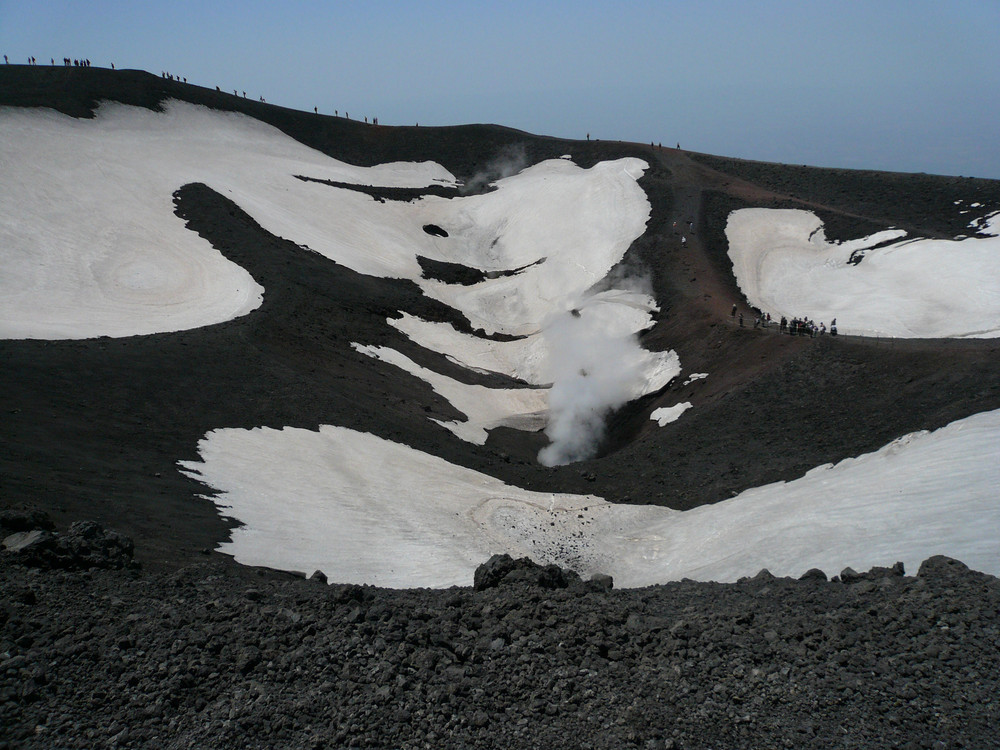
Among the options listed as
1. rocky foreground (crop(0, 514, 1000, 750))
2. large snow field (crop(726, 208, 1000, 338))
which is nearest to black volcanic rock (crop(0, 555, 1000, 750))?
rocky foreground (crop(0, 514, 1000, 750))

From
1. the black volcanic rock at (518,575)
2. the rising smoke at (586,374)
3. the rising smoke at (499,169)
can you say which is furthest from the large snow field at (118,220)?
the black volcanic rock at (518,575)

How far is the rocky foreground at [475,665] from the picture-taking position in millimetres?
9156

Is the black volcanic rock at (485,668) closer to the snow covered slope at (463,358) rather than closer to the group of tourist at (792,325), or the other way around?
the snow covered slope at (463,358)

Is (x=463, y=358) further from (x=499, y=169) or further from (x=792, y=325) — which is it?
(x=499, y=169)

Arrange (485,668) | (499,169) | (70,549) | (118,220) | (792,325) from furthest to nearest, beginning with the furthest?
(499,169) → (118,220) → (792,325) → (70,549) → (485,668)

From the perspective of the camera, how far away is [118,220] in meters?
41.7

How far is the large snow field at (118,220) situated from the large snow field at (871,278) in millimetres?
29060

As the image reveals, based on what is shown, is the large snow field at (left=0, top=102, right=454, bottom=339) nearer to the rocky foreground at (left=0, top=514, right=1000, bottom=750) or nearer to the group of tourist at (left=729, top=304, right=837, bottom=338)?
the rocky foreground at (left=0, top=514, right=1000, bottom=750)

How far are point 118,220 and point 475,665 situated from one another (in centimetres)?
3895

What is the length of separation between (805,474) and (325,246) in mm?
34404

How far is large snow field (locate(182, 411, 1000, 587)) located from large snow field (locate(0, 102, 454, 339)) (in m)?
11.5

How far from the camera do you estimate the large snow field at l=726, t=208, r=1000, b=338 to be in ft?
128

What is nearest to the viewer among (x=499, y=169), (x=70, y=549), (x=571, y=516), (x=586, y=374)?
(x=70, y=549)

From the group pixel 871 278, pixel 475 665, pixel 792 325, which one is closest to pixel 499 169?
pixel 871 278
